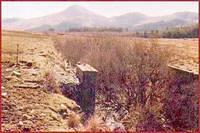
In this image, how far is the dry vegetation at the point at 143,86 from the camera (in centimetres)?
1903

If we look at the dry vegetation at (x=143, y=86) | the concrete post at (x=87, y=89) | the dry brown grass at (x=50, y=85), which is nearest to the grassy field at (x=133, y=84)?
the dry vegetation at (x=143, y=86)

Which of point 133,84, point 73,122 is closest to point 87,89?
point 133,84

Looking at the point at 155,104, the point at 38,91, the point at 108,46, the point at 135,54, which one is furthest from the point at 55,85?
the point at 108,46

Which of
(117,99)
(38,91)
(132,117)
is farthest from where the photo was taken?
(117,99)

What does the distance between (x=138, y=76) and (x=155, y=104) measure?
2.70 m

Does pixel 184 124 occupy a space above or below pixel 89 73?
below

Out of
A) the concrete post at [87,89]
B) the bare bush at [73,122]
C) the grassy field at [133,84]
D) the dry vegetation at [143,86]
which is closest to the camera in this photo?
the bare bush at [73,122]

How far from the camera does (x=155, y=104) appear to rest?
Answer: 2028 cm

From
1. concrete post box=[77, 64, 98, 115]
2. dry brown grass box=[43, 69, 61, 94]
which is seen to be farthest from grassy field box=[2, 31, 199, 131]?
concrete post box=[77, 64, 98, 115]

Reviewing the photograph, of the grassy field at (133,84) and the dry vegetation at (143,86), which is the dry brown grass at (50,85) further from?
the dry vegetation at (143,86)

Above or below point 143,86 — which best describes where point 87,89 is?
above

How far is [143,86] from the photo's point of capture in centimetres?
2211

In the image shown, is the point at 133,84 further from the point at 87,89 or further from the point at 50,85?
the point at 50,85

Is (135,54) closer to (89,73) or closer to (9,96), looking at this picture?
(89,73)
